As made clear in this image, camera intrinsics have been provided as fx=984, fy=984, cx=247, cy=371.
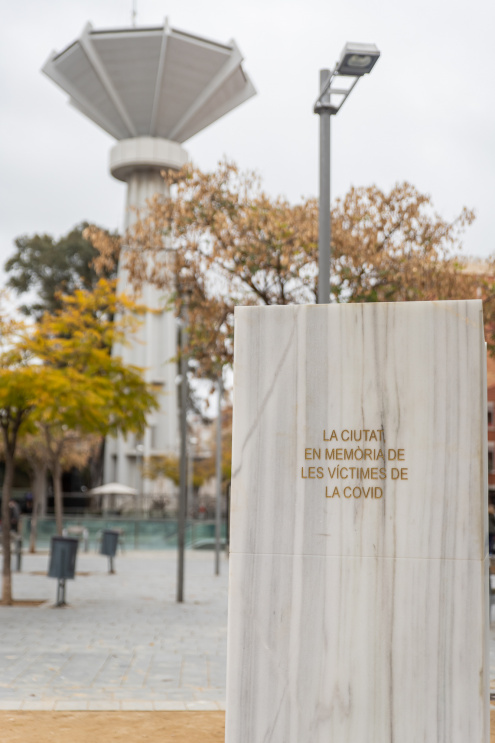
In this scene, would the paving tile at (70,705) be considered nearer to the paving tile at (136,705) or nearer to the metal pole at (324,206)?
the paving tile at (136,705)

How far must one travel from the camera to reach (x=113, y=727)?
7.61m

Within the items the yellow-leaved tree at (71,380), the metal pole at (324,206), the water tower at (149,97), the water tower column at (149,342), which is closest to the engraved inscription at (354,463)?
the metal pole at (324,206)

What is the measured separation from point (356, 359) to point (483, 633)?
1.67 meters

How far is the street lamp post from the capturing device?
10219 mm

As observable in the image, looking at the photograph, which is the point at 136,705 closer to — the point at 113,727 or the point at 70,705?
the point at 70,705

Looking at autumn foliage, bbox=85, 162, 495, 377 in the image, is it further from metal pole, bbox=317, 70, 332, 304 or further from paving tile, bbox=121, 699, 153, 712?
paving tile, bbox=121, 699, 153, 712

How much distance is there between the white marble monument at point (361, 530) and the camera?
5449 millimetres

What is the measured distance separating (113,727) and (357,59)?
696cm

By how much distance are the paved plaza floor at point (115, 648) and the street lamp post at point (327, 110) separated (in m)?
4.27

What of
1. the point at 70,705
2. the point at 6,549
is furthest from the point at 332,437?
the point at 6,549

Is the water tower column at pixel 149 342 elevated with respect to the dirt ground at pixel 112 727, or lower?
elevated

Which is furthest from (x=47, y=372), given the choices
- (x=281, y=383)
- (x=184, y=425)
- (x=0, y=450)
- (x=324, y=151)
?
(x=0, y=450)

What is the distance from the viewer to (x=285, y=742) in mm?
5590

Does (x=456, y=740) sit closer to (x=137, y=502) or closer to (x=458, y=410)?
(x=458, y=410)
